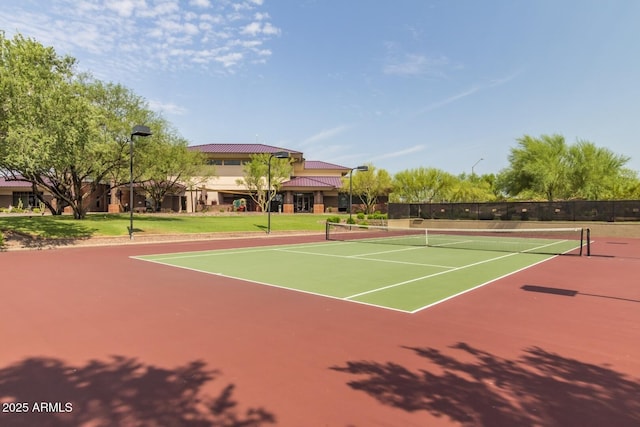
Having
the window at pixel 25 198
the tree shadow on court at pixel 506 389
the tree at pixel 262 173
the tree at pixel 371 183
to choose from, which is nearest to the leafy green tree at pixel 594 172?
the tree at pixel 371 183

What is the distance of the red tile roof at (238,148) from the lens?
58456mm

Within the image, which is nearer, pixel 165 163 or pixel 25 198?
pixel 165 163

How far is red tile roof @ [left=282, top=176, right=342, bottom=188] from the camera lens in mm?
54906

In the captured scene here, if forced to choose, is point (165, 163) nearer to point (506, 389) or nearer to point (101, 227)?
point (101, 227)

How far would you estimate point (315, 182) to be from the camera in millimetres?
56500

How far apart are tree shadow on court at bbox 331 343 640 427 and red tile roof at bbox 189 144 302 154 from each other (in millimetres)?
55249

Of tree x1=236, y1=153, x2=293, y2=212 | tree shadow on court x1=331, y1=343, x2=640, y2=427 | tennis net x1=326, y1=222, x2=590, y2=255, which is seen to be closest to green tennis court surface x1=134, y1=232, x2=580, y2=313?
tennis net x1=326, y1=222, x2=590, y2=255

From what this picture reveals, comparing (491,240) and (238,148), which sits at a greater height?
(238,148)

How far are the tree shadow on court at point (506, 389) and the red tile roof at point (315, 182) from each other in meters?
50.0

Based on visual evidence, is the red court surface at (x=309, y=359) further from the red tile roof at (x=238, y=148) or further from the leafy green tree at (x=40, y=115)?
the red tile roof at (x=238, y=148)

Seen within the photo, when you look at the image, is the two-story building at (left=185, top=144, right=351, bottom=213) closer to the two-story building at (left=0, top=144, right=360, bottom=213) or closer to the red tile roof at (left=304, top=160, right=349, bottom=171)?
the two-story building at (left=0, top=144, right=360, bottom=213)

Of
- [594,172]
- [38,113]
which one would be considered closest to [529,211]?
[594,172]

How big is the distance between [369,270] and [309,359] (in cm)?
784

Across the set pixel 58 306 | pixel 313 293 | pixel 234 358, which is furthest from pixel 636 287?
pixel 58 306
